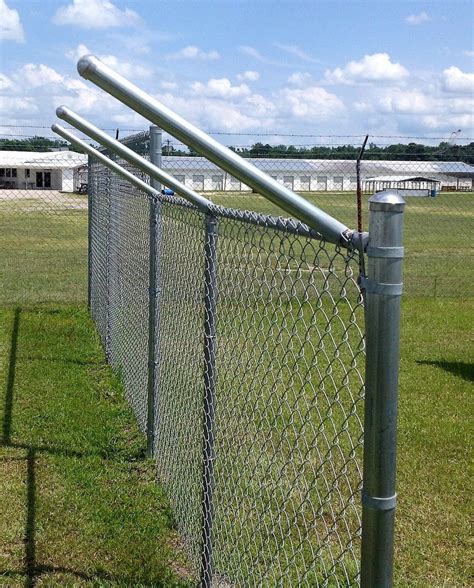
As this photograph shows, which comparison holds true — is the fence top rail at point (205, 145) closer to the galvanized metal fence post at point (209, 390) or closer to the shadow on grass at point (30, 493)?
the galvanized metal fence post at point (209, 390)

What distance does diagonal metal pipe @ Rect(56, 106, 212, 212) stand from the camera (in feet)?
11.5

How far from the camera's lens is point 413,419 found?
6516 mm

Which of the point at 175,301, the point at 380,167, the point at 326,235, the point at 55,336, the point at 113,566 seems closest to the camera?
the point at 326,235

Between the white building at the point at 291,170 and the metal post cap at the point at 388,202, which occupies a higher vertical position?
the white building at the point at 291,170

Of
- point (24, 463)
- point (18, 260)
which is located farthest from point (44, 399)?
point (18, 260)

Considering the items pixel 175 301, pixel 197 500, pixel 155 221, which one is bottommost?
pixel 197 500

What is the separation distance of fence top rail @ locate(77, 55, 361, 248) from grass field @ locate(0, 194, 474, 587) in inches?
96.4

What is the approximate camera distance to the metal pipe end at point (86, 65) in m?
1.98

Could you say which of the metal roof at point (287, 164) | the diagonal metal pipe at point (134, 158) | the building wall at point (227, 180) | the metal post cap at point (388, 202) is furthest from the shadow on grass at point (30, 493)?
the building wall at point (227, 180)

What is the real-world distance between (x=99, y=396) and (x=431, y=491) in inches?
121

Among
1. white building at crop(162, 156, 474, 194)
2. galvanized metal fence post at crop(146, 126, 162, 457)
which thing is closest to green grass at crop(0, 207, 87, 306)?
white building at crop(162, 156, 474, 194)

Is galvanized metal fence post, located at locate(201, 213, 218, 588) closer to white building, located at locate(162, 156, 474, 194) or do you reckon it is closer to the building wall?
white building, located at locate(162, 156, 474, 194)

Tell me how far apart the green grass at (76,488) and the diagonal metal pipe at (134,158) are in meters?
1.72

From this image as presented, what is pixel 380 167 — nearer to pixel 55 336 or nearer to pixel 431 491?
pixel 55 336
